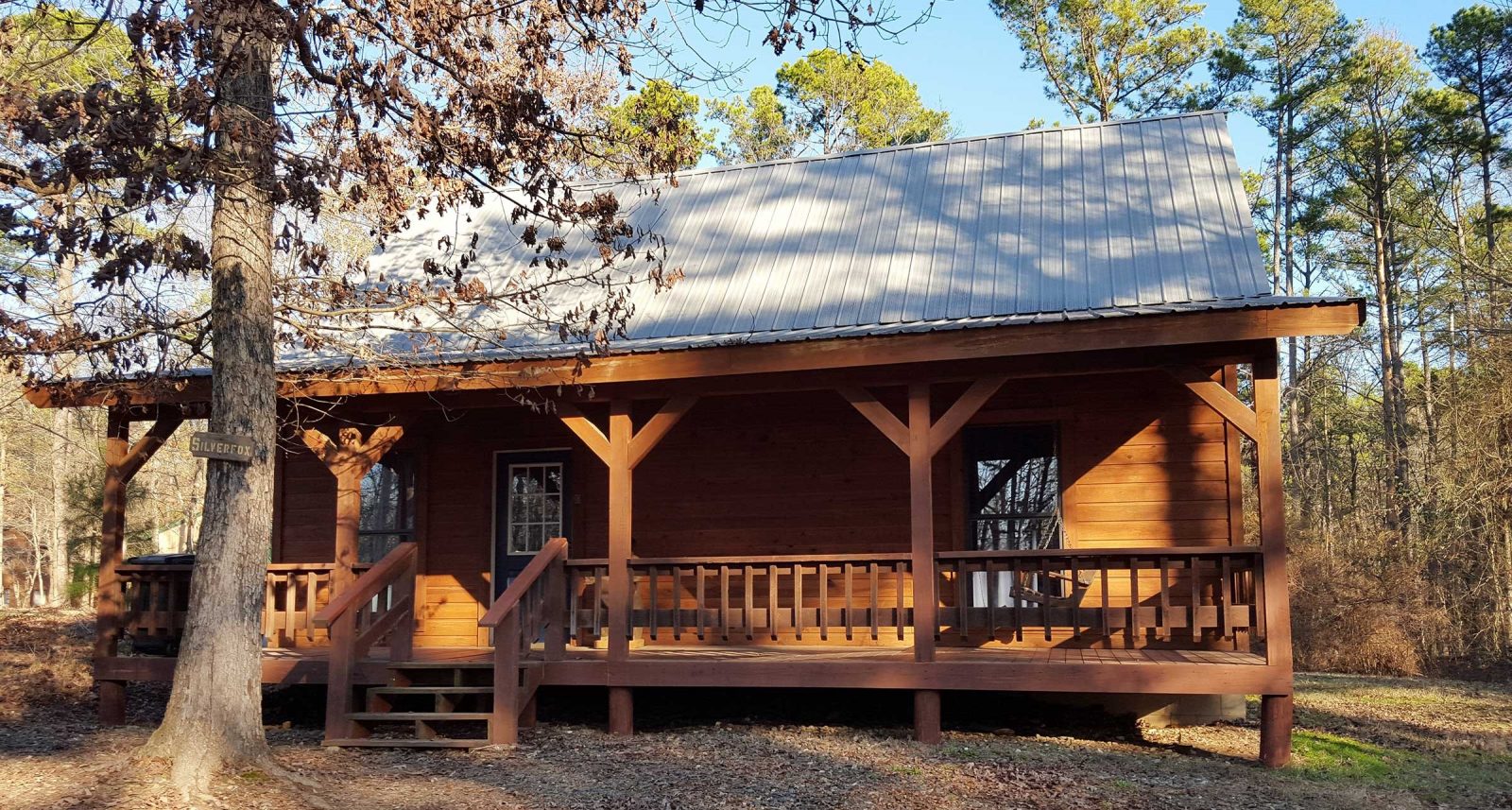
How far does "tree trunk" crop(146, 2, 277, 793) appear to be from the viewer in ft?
25.1

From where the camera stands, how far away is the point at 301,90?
9.20 meters

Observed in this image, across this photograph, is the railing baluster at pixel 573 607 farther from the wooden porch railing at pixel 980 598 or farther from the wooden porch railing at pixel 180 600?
the wooden porch railing at pixel 180 600

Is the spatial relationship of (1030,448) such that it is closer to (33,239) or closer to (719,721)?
(719,721)

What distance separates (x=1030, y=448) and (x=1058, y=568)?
144 centimetres

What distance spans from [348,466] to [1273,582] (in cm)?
733

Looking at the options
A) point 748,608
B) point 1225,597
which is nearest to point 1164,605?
point 1225,597

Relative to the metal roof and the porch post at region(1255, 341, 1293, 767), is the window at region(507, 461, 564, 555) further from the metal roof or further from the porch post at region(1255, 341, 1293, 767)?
the porch post at region(1255, 341, 1293, 767)

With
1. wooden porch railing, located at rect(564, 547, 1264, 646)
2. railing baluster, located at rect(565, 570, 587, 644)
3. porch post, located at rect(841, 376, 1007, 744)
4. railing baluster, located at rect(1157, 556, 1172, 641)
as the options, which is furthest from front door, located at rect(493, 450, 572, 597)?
railing baluster, located at rect(1157, 556, 1172, 641)

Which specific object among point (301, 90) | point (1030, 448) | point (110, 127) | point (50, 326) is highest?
point (301, 90)

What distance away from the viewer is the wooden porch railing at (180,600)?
11000mm

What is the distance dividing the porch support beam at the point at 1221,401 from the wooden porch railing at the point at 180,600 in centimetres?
675

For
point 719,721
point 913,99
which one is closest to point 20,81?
point 719,721

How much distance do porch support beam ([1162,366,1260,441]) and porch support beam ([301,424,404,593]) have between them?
6406 mm

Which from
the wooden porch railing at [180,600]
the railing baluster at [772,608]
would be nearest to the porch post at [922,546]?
the railing baluster at [772,608]
